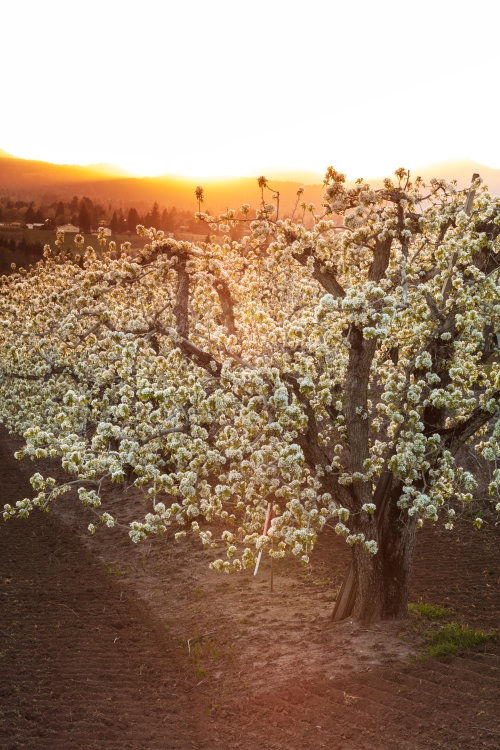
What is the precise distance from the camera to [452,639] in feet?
34.4

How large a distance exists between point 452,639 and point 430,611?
166 centimetres

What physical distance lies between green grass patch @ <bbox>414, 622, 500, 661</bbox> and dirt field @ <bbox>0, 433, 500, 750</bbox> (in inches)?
9.0

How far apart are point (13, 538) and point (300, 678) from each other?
11.6m

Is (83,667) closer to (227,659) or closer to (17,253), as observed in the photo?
(227,659)

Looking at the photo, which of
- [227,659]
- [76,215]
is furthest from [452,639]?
[76,215]

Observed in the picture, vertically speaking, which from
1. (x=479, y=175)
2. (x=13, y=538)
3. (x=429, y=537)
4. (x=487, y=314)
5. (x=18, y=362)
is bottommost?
(x=13, y=538)

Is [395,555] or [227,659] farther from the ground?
[395,555]

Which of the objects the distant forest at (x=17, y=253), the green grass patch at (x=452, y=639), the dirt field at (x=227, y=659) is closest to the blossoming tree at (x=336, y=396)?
the green grass patch at (x=452, y=639)

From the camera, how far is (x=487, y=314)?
1027 cm

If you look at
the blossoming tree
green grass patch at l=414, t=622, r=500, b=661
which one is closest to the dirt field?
green grass patch at l=414, t=622, r=500, b=661

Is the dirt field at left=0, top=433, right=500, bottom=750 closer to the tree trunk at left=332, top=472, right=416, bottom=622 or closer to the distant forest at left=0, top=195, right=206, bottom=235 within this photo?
the tree trunk at left=332, top=472, right=416, bottom=622

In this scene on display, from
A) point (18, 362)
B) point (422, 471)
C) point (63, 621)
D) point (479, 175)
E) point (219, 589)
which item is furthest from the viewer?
point (18, 362)

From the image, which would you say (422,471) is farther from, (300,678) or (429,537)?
(429,537)

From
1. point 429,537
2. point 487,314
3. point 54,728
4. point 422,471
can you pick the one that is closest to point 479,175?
point 487,314
